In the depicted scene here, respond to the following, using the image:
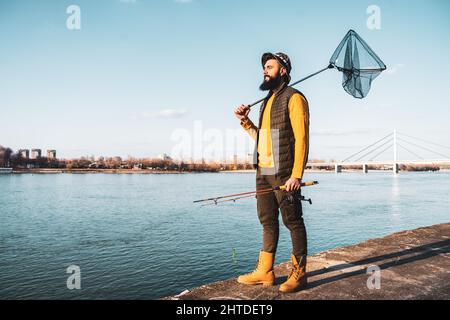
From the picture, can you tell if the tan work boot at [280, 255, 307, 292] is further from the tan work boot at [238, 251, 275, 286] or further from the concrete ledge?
the tan work boot at [238, 251, 275, 286]

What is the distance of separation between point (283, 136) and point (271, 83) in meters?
0.68

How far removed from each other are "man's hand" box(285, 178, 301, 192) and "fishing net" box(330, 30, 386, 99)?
67.0 inches

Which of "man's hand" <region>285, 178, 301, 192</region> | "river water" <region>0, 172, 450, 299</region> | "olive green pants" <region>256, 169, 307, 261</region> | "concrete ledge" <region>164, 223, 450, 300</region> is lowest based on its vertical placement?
"river water" <region>0, 172, 450, 299</region>

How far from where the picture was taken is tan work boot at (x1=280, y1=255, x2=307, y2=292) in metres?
3.35

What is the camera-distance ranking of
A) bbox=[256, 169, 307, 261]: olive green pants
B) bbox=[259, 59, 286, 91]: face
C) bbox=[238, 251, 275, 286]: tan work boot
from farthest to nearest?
bbox=[259, 59, 286, 91]: face
bbox=[238, 251, 275, 286]: tan work boot
bbox=[256, 169, 307, 261]: olive green pants

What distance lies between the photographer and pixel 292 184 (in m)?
3.41

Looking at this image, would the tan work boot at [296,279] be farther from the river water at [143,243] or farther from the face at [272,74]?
the river water at [143,243]

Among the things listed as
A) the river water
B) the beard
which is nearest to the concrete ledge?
the beard

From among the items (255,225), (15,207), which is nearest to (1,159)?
(15,207)

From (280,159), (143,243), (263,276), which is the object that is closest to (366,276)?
(263,276)

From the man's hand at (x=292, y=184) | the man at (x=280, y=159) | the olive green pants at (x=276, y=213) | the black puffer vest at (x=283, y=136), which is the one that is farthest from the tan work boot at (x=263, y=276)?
the black puffer vest at (x=283, y=136)

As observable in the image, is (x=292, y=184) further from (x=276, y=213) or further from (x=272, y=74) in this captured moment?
(x=272, y=74)
